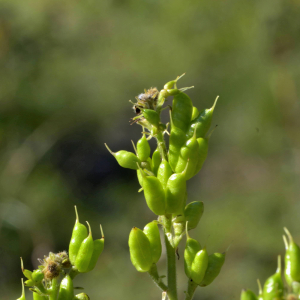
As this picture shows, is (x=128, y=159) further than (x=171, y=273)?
Yes

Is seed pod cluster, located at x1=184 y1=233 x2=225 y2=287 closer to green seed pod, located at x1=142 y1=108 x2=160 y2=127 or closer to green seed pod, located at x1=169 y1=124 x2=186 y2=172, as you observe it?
green seed pod, located at x1=169 y1=124 x2=186 y2=172

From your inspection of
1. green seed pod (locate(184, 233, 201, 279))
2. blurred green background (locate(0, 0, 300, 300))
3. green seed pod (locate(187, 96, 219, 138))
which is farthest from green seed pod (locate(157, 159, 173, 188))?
blurred green background (locate(0, 0, 300, 300))

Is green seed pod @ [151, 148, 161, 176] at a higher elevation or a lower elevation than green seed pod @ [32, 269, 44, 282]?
higher

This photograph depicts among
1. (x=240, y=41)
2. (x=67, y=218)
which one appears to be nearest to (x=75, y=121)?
(x=67, y=218)

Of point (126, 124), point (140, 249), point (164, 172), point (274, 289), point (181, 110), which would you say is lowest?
point (274, 289)

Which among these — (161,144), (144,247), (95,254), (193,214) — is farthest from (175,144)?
(95,254)

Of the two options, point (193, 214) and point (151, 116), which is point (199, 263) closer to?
point (193, 214)

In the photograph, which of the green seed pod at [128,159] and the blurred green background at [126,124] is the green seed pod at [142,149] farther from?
the blurred green background at [126,124]

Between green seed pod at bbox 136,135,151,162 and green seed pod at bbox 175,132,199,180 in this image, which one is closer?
green seed pod at bbox 175,132,199,180
